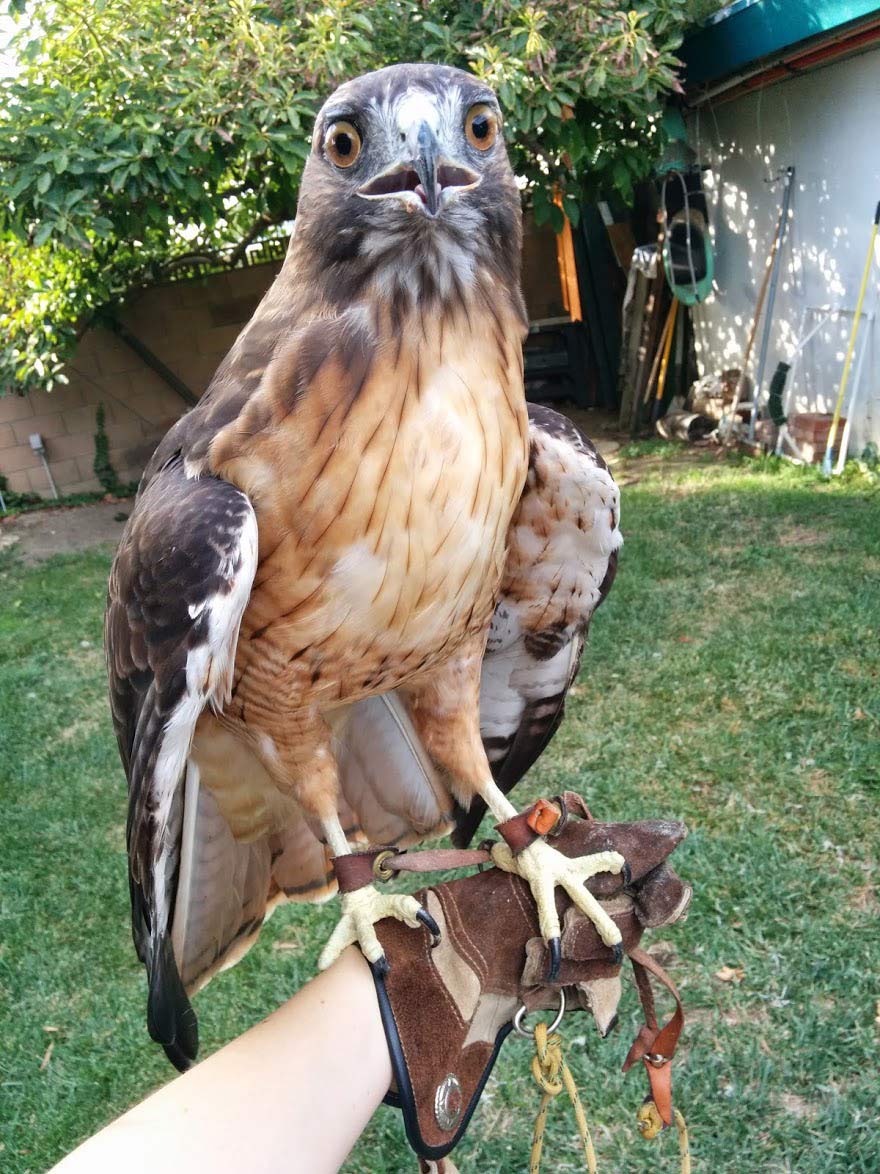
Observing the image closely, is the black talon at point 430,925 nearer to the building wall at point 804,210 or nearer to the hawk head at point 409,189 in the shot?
the hawk head at point 409,189

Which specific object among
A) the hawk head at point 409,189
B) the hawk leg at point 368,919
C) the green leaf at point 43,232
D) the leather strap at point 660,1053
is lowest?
the leather strap at point 660,1053

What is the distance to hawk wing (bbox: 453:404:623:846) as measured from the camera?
2.62 meters

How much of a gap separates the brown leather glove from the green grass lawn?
1.07 metres

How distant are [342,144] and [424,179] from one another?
0.80 feet

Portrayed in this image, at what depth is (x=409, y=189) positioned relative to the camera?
199 centimetres

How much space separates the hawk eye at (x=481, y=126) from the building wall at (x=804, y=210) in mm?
7404

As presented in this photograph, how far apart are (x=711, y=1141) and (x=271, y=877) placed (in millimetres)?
1575

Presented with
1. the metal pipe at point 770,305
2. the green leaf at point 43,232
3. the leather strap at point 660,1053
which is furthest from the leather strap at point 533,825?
the metal pipe at point 770,305

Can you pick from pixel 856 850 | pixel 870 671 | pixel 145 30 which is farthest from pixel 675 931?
pixel 145 30

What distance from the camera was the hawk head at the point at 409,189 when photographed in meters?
1.92

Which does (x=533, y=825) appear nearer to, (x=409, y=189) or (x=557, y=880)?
(x=557, y=880)

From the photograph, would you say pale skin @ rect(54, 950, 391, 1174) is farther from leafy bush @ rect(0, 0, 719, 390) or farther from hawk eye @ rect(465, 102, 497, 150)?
leafy bush @ rect(0, 0, 719, 390)

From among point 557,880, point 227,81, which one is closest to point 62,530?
point 227,81

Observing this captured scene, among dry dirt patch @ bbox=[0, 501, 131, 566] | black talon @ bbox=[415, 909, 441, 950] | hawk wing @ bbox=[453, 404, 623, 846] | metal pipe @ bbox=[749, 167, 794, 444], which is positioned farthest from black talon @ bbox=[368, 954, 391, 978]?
dry dirt patch @ bbox=[0, 501, 131, 566]
